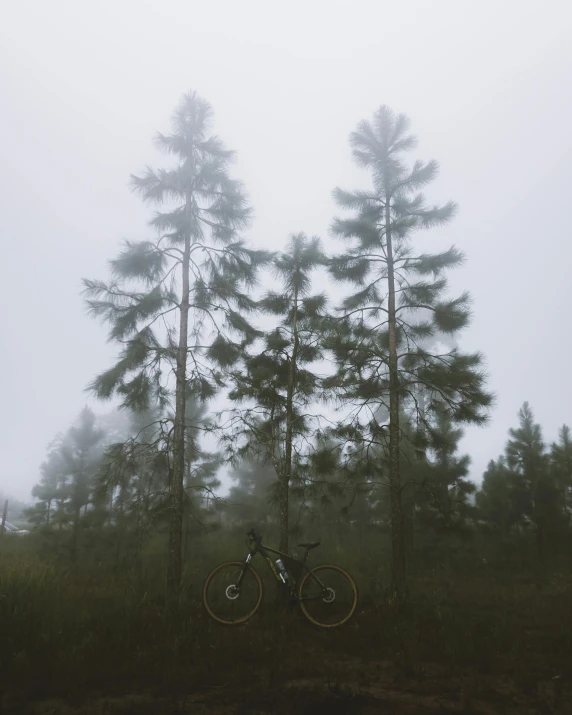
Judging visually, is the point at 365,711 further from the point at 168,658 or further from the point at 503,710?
the point at 168,658

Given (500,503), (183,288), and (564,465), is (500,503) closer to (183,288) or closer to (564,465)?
(564,465)

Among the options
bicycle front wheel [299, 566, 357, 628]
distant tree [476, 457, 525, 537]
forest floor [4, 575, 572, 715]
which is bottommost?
forest floor [4, 575, 572, 715]

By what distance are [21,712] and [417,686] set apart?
4041 mm

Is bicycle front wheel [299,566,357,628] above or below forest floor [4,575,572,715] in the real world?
above

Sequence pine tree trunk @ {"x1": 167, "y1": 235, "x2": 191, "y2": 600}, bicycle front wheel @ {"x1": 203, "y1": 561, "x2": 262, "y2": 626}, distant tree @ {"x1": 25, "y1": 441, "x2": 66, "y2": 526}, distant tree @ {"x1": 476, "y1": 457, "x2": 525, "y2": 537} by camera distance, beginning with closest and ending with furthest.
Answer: bicycle front wheel @ {"x1": 203, "y1": 561, "x2": 262, "y2": 626} → pine tree trunk @ {"x1": 167, "y1": 235, "x2": 191, "y2": 600} → distant tree @ {"x1": 476, "y1": 457, "x2": 525, "y2": 537} → distant tree @ {"x1": 25, "y1": 441, "x2": 66, "y2": 526}

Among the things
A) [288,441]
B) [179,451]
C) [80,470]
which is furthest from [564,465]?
[80,470]

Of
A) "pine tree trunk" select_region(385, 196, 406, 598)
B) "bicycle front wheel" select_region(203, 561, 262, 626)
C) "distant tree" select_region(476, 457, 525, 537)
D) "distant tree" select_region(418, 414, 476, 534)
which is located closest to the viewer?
"bicycle front wheel" select_region(203, 561, 262, 626)

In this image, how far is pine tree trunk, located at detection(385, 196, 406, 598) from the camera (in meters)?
10.1

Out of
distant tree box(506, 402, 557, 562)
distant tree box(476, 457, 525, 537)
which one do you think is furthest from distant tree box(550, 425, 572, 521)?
distant tree box(476, 457, 525, 537)

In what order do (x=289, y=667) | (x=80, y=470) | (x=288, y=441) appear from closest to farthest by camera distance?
(x=289, y=667) < (x=288, y=441) < (x=80, y=470)

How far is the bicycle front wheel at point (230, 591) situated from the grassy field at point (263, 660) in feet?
0.81

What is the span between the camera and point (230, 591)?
710 centimetres

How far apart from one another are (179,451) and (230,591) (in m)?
4.11

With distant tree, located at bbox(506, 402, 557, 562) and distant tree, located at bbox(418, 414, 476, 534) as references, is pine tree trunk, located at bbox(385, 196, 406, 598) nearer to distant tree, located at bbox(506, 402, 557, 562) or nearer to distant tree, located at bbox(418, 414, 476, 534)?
distant tree, located at bbox(418, 414, 476, 534)
